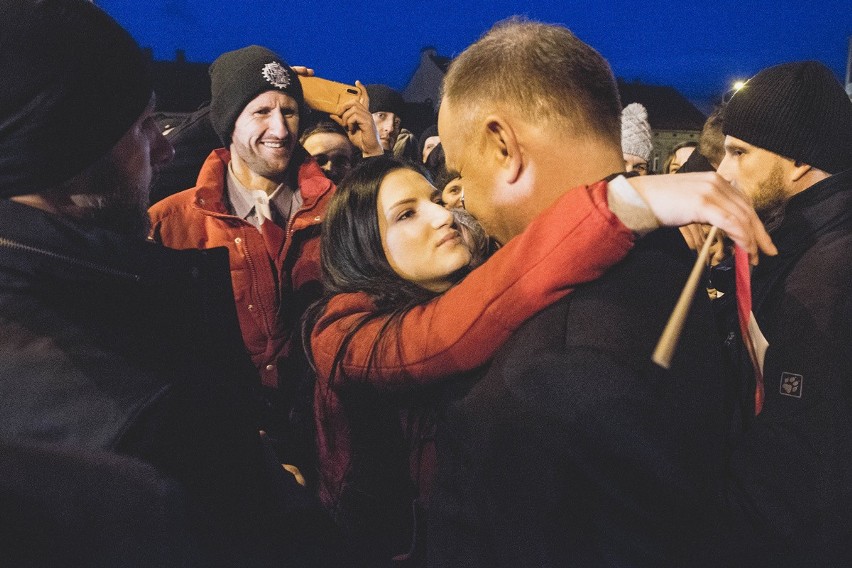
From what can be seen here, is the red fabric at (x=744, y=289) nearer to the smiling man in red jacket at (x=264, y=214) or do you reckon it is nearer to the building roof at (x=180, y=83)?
the smiling man in red jacket at (x=264, y=214)

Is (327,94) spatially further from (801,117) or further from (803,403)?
(803,403)

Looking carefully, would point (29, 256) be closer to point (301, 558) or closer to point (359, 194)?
point (301, 558)

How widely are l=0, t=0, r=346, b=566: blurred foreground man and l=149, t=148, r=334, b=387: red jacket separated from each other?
60.2 inches

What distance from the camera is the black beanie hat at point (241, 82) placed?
3516 mm

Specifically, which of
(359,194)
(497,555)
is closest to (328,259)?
(359,194)

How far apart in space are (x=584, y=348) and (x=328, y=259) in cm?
145

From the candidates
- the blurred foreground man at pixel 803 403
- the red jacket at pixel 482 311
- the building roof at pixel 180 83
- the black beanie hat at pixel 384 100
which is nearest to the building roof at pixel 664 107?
the building roof at pixel 180 83

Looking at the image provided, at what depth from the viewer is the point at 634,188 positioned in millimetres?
1164

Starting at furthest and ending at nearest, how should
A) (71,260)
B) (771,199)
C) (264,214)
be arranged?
(264,214)
(771,199)
(71,260)

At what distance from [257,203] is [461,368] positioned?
2.36 m

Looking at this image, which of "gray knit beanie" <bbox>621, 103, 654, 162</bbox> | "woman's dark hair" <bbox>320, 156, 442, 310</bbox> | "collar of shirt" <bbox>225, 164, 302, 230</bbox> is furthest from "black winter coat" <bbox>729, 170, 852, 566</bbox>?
"gray knit beanie" <bbox>621, 103, 654, 162</bbox>

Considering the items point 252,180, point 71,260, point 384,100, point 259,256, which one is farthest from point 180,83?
point 71,260

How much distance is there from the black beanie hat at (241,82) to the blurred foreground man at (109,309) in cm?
210

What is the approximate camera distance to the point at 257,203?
3391 millimetres
